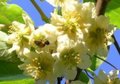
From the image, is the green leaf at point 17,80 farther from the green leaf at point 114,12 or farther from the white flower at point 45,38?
the green leaf at point 114,12

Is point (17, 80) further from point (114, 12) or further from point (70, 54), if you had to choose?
point (114, 12)

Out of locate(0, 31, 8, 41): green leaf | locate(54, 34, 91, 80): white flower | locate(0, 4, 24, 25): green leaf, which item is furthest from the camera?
locate(0, 4, 24, 25): green leaf

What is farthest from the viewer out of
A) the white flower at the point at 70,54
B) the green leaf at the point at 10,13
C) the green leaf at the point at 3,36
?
the green leaf at the point at 10,13

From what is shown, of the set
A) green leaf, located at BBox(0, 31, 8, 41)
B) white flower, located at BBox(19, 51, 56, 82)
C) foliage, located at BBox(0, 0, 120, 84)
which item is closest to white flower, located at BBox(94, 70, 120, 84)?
foliage, located at BBox(0, 0, 120, 84)

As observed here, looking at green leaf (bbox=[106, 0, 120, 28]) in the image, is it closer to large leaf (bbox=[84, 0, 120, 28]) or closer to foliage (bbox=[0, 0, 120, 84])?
large leaf (bbox=[84, 0, 120, 28])

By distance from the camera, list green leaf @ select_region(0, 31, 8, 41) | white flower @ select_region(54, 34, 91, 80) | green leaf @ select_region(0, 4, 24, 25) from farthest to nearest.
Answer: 1. green leaf @ select_region(0, 4, 24, 25)
2. green leaf @ select_region(0, 31, 8, 41)
3. white flower @ select_region(54, 34, 91, 80)

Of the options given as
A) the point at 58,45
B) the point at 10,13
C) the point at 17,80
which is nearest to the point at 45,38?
the point at 58,45

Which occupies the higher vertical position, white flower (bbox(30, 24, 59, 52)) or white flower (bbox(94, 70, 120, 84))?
white flower (bbox(30, 24, 59, 52))

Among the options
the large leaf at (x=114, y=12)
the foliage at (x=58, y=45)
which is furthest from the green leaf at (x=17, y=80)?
the large leaf at (x=114, y=12)
